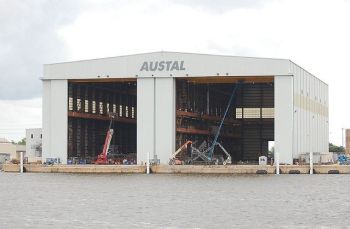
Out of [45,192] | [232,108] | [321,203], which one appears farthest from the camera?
[232,108]

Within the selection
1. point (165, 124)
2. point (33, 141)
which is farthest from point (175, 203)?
point (33, 141)

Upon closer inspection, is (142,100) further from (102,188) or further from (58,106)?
(102,188)

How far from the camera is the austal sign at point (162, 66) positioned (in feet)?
252

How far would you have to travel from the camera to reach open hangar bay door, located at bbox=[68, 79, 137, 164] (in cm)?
8319

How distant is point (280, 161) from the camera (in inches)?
2943

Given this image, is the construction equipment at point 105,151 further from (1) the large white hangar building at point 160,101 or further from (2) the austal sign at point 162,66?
(2) the austal sign at point 162,66

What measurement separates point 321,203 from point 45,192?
58.7ft

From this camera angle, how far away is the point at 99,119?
295ft

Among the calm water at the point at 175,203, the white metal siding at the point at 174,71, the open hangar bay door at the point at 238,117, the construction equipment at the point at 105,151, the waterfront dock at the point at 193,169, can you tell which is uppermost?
the white metal siding at the point at 174,71

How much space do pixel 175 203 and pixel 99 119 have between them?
45.5 m

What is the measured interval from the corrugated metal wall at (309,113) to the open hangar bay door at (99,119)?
15.5m

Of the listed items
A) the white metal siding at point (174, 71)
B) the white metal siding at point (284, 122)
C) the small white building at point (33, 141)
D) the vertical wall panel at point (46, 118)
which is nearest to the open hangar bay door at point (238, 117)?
the white metal siding at point (174, 71)

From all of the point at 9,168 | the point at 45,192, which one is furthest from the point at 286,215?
the point at 9,168

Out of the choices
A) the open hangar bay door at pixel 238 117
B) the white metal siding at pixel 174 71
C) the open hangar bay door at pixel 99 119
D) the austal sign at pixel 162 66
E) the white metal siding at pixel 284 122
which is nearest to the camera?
the white metal siding at pixel 284 122
